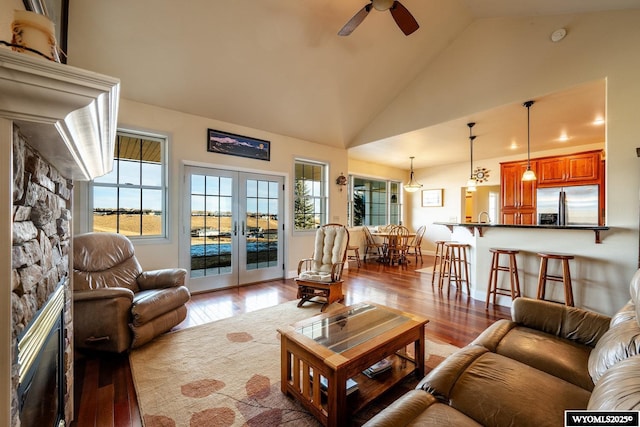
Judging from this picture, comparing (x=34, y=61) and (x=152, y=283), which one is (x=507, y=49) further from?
(x=152, y=283)

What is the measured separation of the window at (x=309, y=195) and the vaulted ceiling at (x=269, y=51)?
0.92 m

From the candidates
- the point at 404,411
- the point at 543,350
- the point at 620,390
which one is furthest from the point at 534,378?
the point at 404,411

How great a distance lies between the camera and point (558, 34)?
3.06 metres

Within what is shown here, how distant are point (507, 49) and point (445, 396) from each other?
4240mm

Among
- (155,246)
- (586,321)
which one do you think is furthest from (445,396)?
(155,246)

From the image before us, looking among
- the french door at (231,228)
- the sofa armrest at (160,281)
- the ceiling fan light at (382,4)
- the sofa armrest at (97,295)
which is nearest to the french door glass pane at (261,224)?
the french door at (231,228)

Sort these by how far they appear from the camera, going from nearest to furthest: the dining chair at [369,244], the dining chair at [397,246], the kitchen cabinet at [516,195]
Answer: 1. the kitchen cabinet at [516,195]
2. the dining chair at [397,246]
3. the dining chair at [369,244]

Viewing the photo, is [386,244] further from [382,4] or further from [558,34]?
[382,4]

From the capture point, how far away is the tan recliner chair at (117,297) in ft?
7.06

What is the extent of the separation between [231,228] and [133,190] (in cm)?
146

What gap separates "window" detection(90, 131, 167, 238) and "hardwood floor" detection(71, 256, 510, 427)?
4.32ft

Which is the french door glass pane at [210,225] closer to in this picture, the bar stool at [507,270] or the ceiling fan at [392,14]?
the ceiling fan at [392,14]

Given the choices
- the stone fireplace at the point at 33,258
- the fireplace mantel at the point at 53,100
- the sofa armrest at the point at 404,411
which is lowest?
the sofa armrest at the point at 404,411

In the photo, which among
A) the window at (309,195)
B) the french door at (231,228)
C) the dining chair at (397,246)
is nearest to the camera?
the french door at (231,228)
